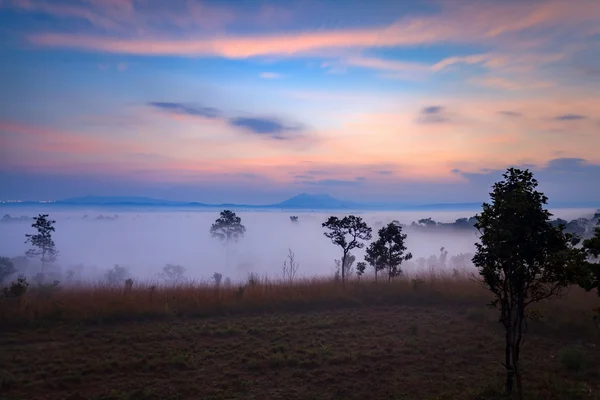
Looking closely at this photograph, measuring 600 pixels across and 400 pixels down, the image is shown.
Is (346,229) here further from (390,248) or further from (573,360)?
A: (573,360)

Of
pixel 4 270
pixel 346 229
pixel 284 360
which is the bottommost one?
pixel 4 270

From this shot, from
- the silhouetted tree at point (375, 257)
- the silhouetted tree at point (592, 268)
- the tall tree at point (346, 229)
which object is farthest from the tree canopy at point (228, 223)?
the silhouetted tree at point (592, 268)

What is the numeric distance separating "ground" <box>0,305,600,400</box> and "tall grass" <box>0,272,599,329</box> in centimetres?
77

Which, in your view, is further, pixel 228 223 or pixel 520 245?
pixel 228 223

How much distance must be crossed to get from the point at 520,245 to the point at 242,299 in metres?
12.5

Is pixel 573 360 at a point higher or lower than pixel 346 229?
lower

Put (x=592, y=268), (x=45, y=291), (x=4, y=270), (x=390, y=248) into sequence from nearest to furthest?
(x=592, y=268) < (x=45, y=291) < (x=390, y=248) < (x=4, y=270)

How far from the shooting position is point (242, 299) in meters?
16.8

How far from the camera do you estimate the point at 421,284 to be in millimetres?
19203

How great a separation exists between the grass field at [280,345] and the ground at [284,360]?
0.14ft

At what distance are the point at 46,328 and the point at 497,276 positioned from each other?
14.8 metres

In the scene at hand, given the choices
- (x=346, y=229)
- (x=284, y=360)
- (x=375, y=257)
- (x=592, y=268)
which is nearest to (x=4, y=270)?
(x=346, y=229)

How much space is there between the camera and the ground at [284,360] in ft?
28.1

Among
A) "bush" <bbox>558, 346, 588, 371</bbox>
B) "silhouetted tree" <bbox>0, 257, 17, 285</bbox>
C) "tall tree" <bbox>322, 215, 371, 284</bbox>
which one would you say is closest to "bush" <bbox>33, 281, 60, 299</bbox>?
"tall tree" <bbox>322, 215, 371, 284</bbox>
